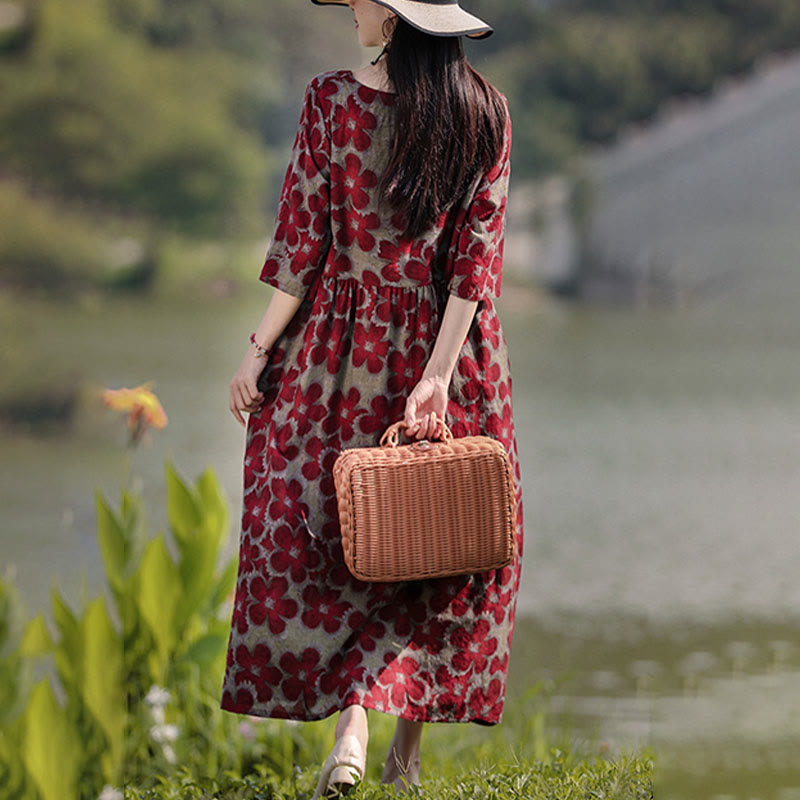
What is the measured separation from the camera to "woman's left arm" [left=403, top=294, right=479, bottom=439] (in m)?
1.80

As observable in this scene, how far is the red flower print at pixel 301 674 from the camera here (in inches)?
71.7

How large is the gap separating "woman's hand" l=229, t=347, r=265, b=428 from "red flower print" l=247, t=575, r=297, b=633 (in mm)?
253

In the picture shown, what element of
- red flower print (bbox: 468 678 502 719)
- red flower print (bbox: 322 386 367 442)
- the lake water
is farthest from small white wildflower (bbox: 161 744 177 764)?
the lake water

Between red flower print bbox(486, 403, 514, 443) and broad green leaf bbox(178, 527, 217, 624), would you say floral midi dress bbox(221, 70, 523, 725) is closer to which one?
red flower print bbox(486, 403, 514, 443)

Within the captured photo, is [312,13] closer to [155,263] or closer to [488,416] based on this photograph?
[155,263]

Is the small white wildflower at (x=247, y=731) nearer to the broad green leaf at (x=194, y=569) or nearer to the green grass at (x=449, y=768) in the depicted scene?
the green grass at (x=449, y=768)

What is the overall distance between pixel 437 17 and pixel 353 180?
0.27 metres

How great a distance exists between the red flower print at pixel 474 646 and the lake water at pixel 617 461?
1.54 metres

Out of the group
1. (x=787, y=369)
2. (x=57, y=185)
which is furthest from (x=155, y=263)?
(x=787, y=369)

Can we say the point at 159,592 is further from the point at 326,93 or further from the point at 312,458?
the point at 326,93

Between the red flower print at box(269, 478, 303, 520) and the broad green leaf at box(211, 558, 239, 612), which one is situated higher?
the red flower print at box(269, 478, 303, 520)

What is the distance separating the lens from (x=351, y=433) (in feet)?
6.05

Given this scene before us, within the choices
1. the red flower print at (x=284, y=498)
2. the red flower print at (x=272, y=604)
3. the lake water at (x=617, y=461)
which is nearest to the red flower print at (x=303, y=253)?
the red flower print at (x=284, y=498)

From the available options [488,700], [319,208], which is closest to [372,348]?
[319,208]
